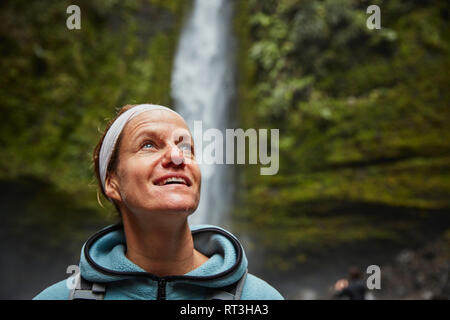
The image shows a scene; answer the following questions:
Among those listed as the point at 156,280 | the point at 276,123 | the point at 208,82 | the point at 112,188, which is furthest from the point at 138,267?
the point at 208,82

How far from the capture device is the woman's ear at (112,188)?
1570 mm

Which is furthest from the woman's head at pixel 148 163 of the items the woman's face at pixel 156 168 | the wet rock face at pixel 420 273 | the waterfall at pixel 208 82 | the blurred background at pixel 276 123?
the waterfall at pixel 208 82

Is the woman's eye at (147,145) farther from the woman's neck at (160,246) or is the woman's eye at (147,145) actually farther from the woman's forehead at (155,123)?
the woman's neck at (160,246)

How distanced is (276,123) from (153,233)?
10704 millimetres

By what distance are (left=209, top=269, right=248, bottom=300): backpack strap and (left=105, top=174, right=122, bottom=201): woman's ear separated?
482 mm

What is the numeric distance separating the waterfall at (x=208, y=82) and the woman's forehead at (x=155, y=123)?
10.2 metres

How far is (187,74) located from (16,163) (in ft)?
17.3

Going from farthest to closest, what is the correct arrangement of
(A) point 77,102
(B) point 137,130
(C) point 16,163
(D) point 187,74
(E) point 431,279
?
(D) point 187,74, (A) point 77,102, (C) point 16,163, (E) point 431,279, (B) point 137,130

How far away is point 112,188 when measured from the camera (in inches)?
62.4
